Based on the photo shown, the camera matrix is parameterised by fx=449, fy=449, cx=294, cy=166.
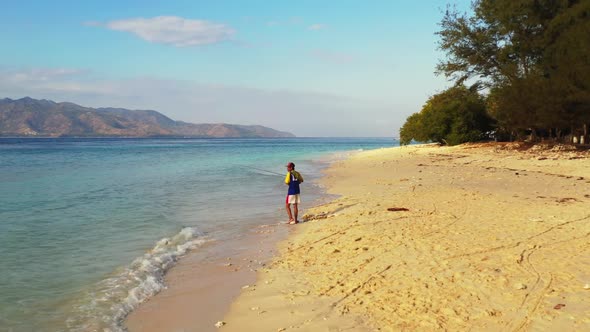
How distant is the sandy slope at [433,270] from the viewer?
16.9 ft

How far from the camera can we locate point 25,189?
2206cm

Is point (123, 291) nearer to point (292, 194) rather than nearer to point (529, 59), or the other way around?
point (292, 194)

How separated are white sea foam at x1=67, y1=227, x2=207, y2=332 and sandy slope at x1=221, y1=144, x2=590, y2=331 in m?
1.63

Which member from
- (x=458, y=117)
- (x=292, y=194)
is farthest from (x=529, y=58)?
(x=292, y=194)

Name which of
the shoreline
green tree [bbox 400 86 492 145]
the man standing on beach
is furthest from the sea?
green tree [bbox 400 86 492 145]

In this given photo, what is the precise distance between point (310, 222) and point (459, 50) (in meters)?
34.8

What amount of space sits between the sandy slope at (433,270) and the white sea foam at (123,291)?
163 centimetres

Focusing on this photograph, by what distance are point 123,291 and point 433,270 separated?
16.0 feet

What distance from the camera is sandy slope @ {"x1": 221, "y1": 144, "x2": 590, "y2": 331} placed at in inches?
203

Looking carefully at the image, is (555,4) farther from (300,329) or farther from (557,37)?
(300,329)

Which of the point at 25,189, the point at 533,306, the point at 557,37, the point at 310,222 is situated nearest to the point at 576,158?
the point at 557,37

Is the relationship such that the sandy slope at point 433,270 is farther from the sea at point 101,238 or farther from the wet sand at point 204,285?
the sea at point 101,238

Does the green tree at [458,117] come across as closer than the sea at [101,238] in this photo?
No

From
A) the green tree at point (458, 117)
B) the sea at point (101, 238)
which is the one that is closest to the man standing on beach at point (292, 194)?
the sea at point (101, 238)
